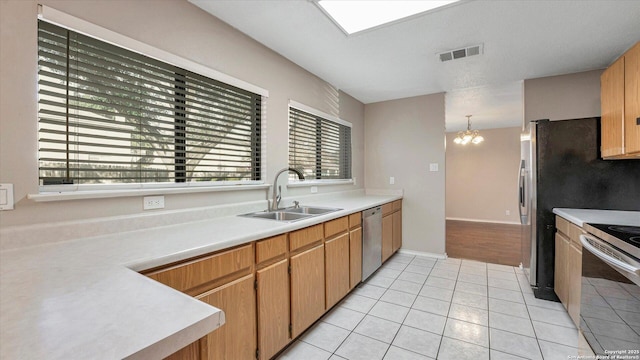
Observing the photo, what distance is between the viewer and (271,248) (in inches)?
66.1

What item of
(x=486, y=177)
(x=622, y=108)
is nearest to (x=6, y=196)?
(x=622, y=108)

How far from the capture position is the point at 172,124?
1.83m

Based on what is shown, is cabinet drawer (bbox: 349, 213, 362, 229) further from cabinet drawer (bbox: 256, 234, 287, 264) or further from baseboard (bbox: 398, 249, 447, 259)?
baseboard (bbox: 398, 249, 447, 259)

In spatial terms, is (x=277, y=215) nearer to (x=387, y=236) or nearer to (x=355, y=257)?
(x=355, y=257)

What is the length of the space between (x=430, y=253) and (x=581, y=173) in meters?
2.03

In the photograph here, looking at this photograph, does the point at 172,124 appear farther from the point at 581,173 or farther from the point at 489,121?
the point at 489,121

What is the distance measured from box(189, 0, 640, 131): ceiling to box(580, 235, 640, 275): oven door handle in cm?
162

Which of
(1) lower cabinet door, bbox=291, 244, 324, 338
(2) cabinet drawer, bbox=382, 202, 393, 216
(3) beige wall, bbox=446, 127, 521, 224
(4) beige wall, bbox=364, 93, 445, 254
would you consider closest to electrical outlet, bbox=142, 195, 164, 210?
(1) lower cabinet door, bbox=291, 244, 324, 338

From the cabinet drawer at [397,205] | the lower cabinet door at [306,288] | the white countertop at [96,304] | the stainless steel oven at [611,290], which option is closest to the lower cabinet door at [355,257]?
the lower cabinet door at [306,288]

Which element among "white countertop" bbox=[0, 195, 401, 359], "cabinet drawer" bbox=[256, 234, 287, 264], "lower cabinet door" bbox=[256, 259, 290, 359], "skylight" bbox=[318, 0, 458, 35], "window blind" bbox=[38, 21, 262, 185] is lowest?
"lower cabinet door" bbox=[256, 259, 290, 359]

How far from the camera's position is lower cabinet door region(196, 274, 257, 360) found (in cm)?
132

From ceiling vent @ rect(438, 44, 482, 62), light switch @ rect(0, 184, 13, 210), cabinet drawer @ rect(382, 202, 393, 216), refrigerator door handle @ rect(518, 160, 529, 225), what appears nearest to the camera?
light switch @ rect(0, 184, 13, 210)

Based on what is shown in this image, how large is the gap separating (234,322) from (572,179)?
311cm

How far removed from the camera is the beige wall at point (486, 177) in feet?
21.7
